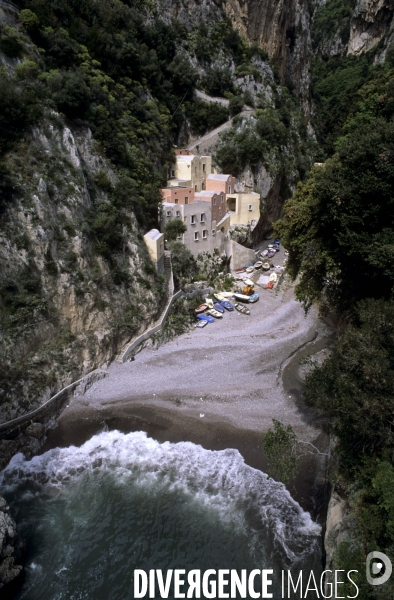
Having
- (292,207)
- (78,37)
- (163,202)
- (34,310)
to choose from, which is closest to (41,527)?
(34,310)

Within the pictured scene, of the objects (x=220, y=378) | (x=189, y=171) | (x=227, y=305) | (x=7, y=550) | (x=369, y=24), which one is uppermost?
(x=369, y=24)

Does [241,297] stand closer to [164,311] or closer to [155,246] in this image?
[164,311]

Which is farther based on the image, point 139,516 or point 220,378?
point 220,378

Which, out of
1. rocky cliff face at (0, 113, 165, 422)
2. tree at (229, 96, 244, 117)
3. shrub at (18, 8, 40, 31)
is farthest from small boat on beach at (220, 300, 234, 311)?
tree at (229, 96, 244, 117)

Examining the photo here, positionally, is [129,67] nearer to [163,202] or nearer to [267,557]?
[163,202]

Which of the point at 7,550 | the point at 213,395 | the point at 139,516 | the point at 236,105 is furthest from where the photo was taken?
the point at 236,105

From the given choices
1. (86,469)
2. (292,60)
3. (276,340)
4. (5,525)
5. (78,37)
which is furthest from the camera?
(292,60)

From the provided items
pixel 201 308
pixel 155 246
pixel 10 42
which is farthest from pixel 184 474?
pixel 10 42

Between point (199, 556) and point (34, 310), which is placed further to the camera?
point (34, 310)
